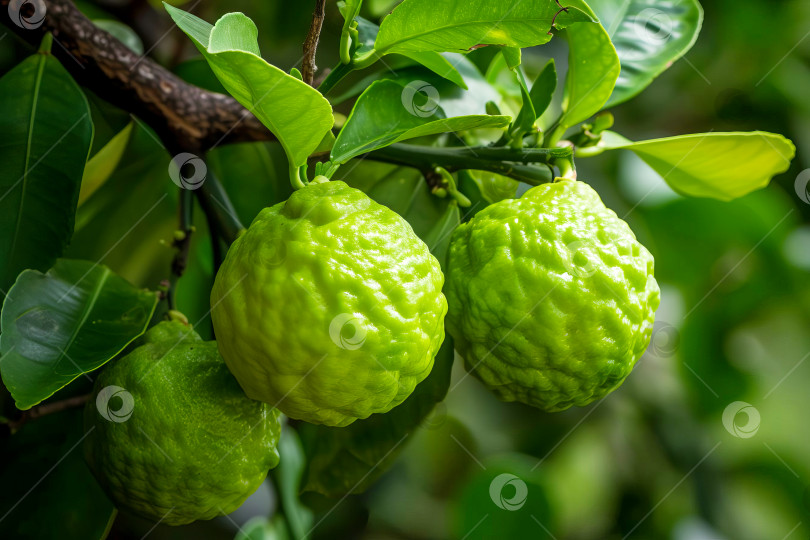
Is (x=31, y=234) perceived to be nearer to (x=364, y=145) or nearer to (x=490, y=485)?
(x=364, y=145)

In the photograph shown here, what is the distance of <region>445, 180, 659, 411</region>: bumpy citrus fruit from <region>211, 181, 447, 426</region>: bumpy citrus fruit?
0.23 ft

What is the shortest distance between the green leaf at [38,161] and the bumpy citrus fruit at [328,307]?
28 centimetres

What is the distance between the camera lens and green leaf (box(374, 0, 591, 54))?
0.56 meters

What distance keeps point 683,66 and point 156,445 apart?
4.76 ft

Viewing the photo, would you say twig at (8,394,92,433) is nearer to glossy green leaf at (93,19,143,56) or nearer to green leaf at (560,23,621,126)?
glossy green leaf at (93,19,143,56)

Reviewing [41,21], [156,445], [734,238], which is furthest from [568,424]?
[41,21]

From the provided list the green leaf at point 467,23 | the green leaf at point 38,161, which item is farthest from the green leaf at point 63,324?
the green leaf at point 467,23

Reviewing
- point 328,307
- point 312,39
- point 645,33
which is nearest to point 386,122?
point 312,39

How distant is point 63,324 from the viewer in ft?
2.21

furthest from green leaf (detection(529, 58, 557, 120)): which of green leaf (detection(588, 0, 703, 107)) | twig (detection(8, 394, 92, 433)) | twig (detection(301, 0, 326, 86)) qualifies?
twig (detection(8, 394, 92, 433))

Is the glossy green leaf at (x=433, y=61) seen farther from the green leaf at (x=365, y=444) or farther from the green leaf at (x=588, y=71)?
the green leaf at (x=365, y=444)

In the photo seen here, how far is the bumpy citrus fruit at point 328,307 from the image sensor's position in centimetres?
50

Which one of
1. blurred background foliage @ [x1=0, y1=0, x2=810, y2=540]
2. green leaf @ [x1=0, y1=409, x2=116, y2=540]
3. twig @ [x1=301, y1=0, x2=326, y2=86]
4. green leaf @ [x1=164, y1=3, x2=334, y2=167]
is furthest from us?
blurred background foliage @ [x1=0, y1=0, x2=810, y2=540]

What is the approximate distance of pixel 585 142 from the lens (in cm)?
83
